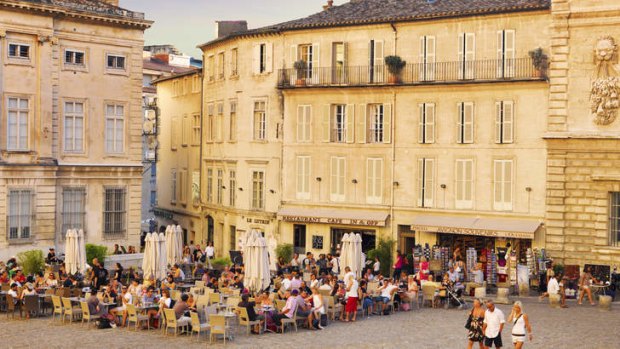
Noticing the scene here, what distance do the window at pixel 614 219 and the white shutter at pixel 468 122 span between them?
270 inches

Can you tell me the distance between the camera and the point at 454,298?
3566cm

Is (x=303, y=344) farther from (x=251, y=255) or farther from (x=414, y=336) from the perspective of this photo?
(x=251, y=255)

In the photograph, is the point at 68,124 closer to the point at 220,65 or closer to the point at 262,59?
the point at 262,59

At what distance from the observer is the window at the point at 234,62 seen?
5612cm

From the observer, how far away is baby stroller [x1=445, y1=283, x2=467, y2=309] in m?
35.7

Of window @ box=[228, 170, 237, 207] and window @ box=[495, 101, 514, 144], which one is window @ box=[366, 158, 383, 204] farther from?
window @ box=[228, 170, 237, 207]

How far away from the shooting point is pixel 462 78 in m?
47.1

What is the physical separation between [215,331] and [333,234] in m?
22.9

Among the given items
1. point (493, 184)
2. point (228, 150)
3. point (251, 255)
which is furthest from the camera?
point (228, 150)

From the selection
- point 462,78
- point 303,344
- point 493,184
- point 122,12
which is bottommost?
point 303,344

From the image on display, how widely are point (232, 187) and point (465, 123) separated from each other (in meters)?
14.5

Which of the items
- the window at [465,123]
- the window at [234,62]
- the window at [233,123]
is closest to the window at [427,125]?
the window at [465,123]

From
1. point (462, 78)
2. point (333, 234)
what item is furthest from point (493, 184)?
point (333, 234)

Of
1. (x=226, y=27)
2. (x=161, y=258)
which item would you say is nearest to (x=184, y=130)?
(x=226, y=27)
